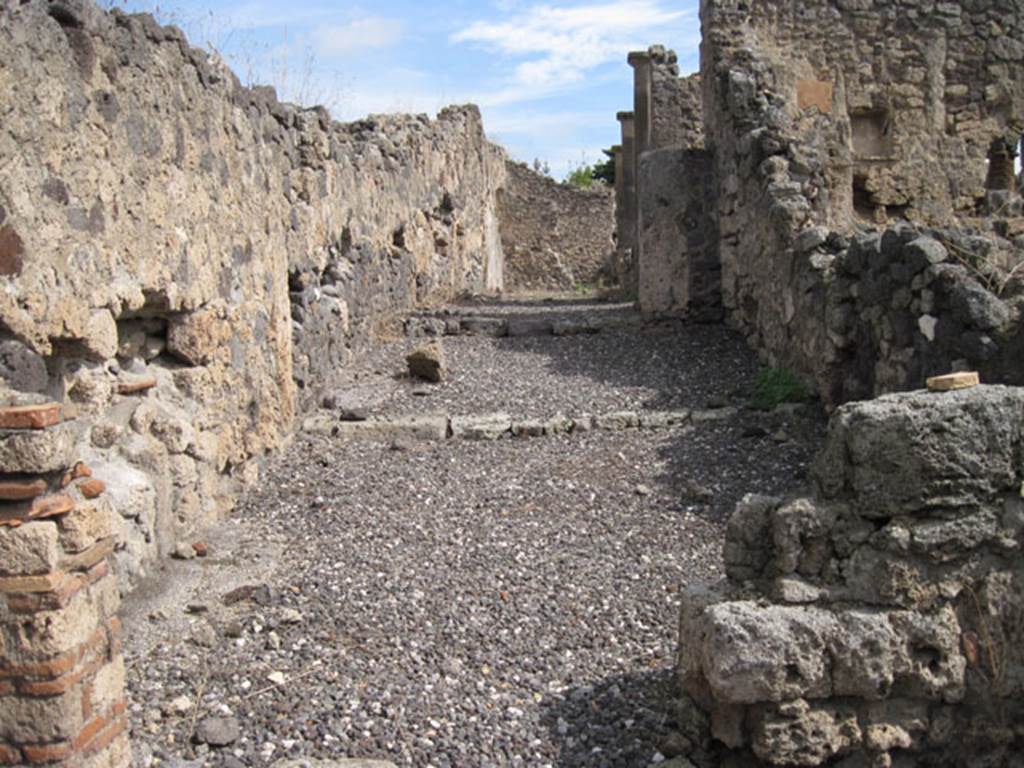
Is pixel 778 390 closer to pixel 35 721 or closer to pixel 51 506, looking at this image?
pixel 51 506

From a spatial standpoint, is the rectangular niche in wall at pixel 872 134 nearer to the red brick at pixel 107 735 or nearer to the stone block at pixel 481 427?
the stone block at pixel 481 427

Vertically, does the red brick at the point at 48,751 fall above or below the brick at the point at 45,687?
below

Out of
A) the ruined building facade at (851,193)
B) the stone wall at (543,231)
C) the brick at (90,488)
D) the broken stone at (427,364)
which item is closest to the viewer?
the brick at (90,488)

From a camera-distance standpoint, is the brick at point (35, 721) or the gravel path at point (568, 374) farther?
the gravel path at point (568, 374)

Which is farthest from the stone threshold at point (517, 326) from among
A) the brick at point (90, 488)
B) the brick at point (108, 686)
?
the brick at point (108, 686)

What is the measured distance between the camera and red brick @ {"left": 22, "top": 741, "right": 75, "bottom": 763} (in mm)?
2781

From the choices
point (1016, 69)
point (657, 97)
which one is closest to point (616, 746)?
point (1016, 69)

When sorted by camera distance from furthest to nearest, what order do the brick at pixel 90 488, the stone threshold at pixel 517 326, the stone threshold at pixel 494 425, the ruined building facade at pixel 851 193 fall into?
the stone threshold at pixel 517 326
the stone threshold at pixel 494 425
the ruined building facade at pixel 851 193
the brick at pixel 90 488

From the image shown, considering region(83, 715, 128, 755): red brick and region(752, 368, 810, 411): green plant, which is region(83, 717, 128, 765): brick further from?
region(752, 368, 810, 411): green plant

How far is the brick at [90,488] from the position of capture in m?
3.08

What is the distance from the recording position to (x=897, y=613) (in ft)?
9.50

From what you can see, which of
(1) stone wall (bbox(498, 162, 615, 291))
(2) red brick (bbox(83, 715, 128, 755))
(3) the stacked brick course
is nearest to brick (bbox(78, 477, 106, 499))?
(3) the stacked brick course

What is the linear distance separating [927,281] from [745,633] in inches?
128

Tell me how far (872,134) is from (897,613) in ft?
31.3
